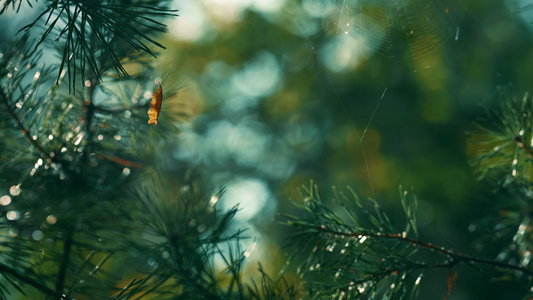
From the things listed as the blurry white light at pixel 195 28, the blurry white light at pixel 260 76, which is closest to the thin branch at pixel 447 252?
the blurry white light at pixel 195 28

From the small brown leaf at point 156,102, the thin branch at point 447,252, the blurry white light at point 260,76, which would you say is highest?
the blurry white light at point 260,76

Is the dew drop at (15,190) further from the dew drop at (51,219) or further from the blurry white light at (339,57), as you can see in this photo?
the blurry white light at (339,57)

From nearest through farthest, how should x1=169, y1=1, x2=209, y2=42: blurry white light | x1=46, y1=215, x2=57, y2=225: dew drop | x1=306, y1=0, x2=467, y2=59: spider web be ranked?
x1=46, y1=215, x2=57, y2=225: dew drop, x1=306, y1=0, x2=467, y2=59: spider web, x1=169, y1=1, x2=209, y2=42: blurry white light

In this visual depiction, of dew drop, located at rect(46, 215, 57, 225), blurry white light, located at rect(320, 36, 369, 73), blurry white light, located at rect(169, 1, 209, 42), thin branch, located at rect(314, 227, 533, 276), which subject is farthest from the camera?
blurry white light, located at rect(169, 1, 209, 42)

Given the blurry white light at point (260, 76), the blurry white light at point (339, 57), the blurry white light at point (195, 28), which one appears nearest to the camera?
the blurry white light at point (339, 57)

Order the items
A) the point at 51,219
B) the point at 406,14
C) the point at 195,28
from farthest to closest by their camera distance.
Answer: the point at 195,28 → the point at 406,14 → the point at 51,219

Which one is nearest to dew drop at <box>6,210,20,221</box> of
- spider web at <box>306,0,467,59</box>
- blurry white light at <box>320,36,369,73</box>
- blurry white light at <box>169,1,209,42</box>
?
spider web at <box>306,0,467,59</box>

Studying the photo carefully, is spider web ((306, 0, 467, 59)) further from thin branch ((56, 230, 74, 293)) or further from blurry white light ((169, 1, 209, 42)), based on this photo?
blurry white light ((169, 1, 209, 42))

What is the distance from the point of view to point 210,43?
4719 millimetres

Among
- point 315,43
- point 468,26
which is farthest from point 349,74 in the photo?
point 468,26

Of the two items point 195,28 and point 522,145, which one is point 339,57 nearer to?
point 195,28

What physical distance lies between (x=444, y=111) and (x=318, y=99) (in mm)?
1136

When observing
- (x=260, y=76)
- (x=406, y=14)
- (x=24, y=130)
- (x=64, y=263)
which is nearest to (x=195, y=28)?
(x=260, y=76)

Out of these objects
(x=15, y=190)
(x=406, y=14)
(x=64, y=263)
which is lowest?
(x=64, y=263)
